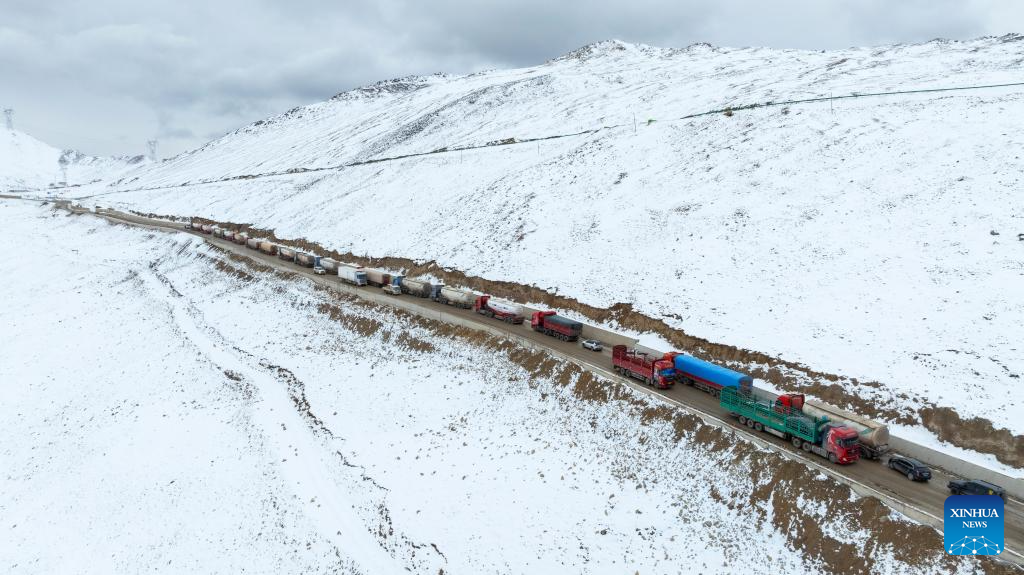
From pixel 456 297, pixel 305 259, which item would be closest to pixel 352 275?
pixel 305 259

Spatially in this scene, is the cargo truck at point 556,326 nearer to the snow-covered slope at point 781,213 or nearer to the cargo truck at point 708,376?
the snow-covered slope at point 781,213

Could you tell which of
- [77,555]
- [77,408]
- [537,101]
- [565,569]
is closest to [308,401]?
[77,555]

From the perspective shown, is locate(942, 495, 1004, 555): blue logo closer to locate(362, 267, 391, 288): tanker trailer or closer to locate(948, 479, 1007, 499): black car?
locate(948, 479, 1007, 499): black car

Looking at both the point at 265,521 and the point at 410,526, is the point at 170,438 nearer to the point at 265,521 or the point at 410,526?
the point at 265,521

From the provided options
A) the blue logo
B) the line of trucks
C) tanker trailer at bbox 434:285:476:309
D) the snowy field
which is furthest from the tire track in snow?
the blue logo

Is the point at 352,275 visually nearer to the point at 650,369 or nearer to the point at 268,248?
the point at 268,248

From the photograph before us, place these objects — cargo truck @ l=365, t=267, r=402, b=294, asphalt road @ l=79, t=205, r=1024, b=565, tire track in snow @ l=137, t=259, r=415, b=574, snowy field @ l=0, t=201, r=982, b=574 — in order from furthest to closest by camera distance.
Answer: cargo truck @ l=365, t=267, r=402, b=294 < tire track in snow @ l=137, t=259, r=415, b=574 < snowy field @ l=0, t=201, r=982, b=574 < asphalt road @ l=79, t=205, r=1024, b=565
